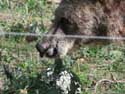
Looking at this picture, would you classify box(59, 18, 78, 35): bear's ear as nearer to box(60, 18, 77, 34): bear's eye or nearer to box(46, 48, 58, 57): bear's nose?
box(60, 18, 77, 34): bear's eye

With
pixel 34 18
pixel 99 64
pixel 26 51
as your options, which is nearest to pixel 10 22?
pixel 34 18

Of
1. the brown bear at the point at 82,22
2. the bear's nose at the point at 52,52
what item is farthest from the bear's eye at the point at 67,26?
the bear's nose at the point at 52,52

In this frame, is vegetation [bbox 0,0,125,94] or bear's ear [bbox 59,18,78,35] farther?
vegetation [bbox 0,0,125,94]

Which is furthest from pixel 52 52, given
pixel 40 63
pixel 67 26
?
pixel 40 63

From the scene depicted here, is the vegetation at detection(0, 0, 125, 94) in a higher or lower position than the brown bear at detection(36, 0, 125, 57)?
lower

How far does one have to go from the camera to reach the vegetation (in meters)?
4.43

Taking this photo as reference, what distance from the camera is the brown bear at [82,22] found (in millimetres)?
3869

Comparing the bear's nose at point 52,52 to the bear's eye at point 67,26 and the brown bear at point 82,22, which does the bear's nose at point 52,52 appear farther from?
the bear's eye at point 67,26

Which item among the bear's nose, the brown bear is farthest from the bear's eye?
the bear's nose

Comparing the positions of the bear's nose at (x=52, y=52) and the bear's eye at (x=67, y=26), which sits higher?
the bear's eye at (x=67, y=26)

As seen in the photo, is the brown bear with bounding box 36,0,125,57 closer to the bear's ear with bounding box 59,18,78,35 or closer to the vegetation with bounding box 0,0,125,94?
the bear's ear with bounding box 59,18,78,35

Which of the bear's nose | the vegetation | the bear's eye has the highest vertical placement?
the bear's eye

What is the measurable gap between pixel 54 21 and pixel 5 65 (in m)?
0.95

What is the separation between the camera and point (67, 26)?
398 centimetres
